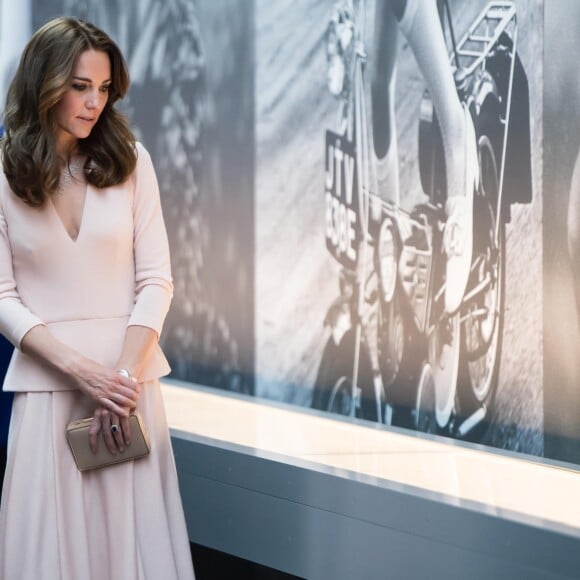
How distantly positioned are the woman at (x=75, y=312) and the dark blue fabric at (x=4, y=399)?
0.37 m

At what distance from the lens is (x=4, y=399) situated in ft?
9.92

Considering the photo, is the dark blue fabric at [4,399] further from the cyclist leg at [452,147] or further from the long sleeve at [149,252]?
the cyclist leg at [452,147]

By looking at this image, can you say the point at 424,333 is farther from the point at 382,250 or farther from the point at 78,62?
the point at 78,62

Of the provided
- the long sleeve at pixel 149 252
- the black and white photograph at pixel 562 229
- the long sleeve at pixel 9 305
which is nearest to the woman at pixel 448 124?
the black and white photograph at pixel 562 229

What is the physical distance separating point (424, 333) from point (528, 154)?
0.75 m

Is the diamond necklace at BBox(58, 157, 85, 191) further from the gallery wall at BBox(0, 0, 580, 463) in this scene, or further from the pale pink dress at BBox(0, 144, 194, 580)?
the gallery wall at BBox(0, 0, 580, 463)

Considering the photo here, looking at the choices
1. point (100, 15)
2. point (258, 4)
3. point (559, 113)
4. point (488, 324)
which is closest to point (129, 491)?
point (488, 324)

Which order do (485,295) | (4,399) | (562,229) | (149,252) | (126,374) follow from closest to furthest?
(126,374)
(149,252)
(4,399)
(562,229)
(485,295)

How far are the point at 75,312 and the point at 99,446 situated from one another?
12.4 inches

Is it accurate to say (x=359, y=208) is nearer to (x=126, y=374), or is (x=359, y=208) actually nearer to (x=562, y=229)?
(x=562, y=229)

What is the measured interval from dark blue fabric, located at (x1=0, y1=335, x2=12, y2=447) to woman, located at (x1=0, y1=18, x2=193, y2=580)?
1.22 feet

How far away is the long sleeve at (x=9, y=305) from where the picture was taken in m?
2.55

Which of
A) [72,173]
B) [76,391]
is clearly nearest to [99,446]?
[76,391]

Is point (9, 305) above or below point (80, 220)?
below
